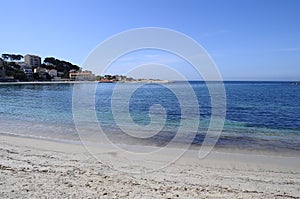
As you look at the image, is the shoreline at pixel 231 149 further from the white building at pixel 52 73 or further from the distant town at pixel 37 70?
the white building at pixel 52 73

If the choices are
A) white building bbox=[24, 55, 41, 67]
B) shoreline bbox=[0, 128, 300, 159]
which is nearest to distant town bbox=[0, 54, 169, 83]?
white building bbox=[24, 55, 41, 67]

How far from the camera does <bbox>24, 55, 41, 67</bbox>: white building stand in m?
168

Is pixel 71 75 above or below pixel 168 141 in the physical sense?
above

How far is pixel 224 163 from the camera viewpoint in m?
8.41

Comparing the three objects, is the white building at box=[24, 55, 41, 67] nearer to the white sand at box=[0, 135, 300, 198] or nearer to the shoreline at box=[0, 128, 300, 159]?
the shoreline at box=[0, 128, 300, 159]

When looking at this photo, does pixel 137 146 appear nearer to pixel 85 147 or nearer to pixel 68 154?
pixel 85 147

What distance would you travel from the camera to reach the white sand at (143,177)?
525cm

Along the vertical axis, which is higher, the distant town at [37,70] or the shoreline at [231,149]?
the distant town at [37,70]

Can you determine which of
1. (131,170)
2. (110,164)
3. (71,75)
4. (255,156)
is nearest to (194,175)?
(131,170)

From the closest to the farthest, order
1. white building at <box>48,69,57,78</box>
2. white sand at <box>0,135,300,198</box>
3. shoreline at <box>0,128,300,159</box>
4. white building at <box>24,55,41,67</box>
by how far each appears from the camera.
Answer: white sand at <box>0,135,300,198</box> → shoreline at <box>0,128,300,159</box> → white building at <box>48,69,57,78</box> → white building at <box>24,55,41,67</box>

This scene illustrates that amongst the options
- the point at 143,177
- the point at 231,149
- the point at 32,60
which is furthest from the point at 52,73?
the point at 143,177

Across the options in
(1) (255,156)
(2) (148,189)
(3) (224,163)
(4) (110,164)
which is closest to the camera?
(2) (148,189)

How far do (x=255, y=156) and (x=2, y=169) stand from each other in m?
8.41

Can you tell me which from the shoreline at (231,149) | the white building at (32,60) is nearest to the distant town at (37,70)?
the white building at (32,60)
